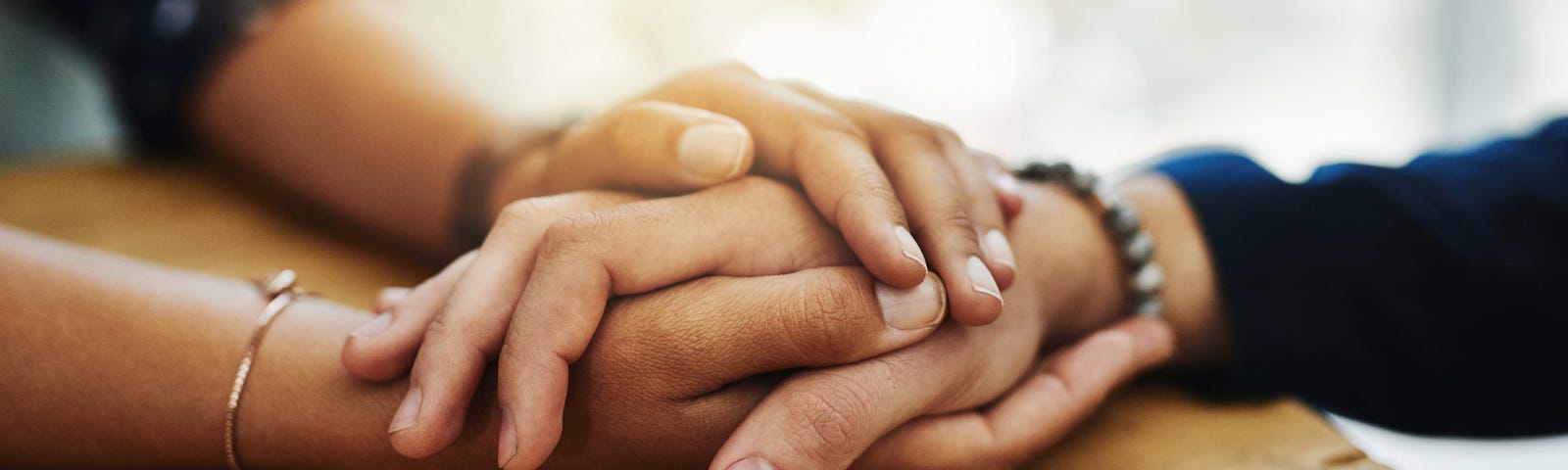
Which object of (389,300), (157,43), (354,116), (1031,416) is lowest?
(1031,416)

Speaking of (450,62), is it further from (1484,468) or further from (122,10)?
(1484,468)

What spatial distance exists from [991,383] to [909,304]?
9 cm

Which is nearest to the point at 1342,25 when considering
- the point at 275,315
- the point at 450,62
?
the point at 450,62

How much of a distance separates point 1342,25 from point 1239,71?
248mm

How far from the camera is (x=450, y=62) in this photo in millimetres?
917

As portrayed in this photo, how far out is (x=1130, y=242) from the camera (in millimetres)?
607

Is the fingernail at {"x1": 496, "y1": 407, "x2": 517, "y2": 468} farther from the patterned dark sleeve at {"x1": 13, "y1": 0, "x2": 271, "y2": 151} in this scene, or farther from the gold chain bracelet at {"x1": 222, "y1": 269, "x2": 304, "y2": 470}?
the patterned dark sleeve at {"x1": 13, "y1": 0, "x2": 271, "y2": 151}

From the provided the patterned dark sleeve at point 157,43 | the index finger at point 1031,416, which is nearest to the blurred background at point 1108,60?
the patterned dark sleeve at point 157,43

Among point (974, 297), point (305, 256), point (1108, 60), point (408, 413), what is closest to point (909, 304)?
point (974, 297)

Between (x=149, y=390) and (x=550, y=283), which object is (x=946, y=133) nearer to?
(x=550, y=283)

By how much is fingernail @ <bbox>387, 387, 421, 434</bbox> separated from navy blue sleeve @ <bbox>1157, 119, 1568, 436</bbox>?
49cm

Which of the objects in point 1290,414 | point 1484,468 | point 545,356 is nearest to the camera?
point 545,356

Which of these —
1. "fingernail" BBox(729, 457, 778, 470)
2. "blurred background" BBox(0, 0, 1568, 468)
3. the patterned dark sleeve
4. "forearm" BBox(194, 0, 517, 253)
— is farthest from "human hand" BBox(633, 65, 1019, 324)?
"blurred background" BBox(0, 0, 1568, 468)

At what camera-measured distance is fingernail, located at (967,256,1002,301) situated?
44 centimetres
